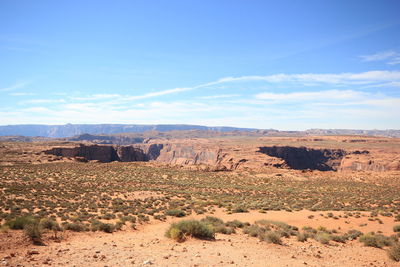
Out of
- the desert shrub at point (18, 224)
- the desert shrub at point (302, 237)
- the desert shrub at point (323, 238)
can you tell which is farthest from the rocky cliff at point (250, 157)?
the desert shrub at point (18, 224)

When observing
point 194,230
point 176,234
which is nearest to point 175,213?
point 194,230

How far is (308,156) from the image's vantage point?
9981 centimetres

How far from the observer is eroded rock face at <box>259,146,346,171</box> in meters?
95.2

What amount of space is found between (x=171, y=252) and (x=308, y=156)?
10045 cm

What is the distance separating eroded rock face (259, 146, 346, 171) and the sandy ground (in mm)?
85405

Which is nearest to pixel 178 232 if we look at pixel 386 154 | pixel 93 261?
pixel 93 261

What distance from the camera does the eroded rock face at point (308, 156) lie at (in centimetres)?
9519

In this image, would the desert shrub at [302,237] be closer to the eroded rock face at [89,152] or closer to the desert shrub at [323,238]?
the desert shrub at [323,238]

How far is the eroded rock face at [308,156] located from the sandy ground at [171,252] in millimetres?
85405

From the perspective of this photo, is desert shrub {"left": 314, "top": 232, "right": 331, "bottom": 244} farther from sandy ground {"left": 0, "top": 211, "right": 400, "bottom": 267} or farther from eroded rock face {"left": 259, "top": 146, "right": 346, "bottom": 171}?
eroded rock face {"left": 259, "top": 146, "right": 346, "bottom": 171}

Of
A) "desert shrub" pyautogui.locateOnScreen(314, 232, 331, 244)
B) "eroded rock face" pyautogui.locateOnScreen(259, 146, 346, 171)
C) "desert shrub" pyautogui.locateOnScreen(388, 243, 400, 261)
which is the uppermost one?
"desert shrub" pyautogui.locateOnScreen(388, 243, 400, 261)

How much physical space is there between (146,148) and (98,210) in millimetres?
126968

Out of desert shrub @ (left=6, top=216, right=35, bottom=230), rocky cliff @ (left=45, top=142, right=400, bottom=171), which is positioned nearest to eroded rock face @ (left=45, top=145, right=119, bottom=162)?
rocky cliff @ (left=45, top=142, right=400, bottom=171)

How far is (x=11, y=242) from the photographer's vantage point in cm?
930
